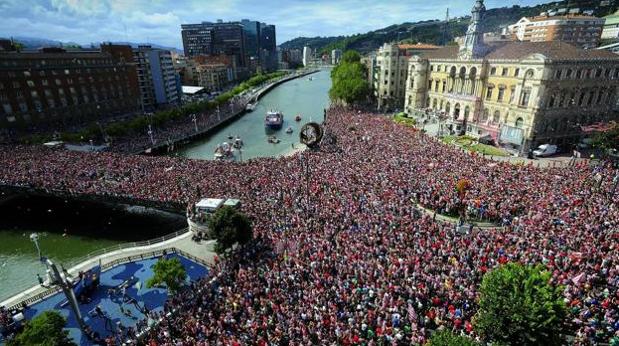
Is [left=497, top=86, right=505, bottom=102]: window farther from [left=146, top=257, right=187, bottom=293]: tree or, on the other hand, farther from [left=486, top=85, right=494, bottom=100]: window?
[left=146, top=257, right=187, bottom=293]: tree

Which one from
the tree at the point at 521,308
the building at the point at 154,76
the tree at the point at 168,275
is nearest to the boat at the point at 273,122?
the building at the point at 154,76

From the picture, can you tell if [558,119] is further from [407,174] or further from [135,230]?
[135,230]

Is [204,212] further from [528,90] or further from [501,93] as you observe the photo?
[501,93]

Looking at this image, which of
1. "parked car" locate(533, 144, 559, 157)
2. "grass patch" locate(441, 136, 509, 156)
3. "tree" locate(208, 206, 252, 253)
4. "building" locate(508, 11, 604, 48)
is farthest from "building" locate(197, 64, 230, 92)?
"tree" locate(208, 206, 252, 253)

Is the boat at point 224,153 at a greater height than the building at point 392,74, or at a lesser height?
lesser

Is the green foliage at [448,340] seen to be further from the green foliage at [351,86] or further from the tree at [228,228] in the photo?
the green foliage at [351,86]

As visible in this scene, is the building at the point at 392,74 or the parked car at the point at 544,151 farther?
the building at the point at 392,74

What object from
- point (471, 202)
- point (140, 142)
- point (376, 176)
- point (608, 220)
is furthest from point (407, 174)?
point (140, 142)
